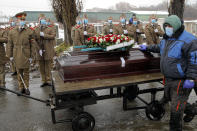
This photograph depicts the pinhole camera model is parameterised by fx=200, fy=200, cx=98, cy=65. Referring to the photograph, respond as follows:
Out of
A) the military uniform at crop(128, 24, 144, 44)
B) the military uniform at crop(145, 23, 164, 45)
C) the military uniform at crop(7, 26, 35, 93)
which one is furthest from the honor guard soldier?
the military uniform at crop(128, 24, 144, 44)

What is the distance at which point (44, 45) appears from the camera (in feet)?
19.8

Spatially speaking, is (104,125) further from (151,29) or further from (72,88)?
(151,29)

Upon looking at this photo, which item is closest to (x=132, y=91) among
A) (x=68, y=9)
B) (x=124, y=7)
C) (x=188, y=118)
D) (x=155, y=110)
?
(x=155, y=110)

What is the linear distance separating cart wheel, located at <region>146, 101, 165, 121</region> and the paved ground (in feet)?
0.32

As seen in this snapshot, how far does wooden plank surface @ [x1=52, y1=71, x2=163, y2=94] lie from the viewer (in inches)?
116

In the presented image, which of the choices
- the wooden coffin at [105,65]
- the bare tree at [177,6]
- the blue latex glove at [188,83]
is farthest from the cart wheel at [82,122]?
the bare tree at [177,6]

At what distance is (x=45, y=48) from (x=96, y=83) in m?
3.33

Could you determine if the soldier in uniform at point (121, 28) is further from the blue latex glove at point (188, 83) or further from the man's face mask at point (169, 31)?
the blue latex glove at point (188, 83)

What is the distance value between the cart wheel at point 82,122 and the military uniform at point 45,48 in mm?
3312

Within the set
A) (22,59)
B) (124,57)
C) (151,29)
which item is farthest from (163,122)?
(151,29)

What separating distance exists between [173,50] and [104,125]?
1.83m

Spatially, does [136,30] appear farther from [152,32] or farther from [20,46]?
[20,46]

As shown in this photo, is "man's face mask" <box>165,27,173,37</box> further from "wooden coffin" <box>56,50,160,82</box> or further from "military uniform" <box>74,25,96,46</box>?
"military uniform" <box>74,25,96,46</box>

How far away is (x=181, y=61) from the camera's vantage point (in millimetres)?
2732
